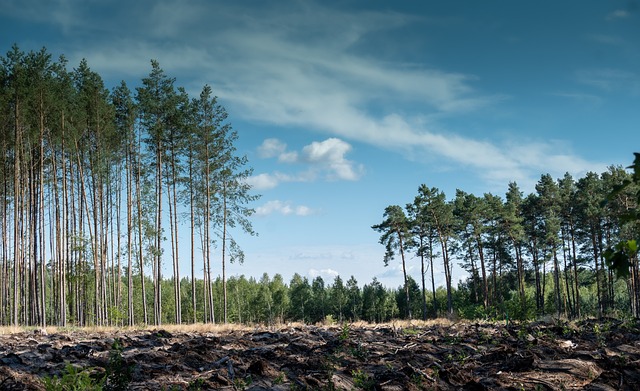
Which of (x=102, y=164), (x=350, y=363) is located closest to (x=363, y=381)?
(x=350, y=363)

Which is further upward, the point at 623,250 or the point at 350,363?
the point at 623,250

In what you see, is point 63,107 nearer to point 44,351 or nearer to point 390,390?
point 44,351

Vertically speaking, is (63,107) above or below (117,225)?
above

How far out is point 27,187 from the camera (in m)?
30.0

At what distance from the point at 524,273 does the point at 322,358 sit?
5183 centimetres

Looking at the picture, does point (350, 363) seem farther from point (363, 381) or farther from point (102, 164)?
point (102, 164)

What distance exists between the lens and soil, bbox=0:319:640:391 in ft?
22.3

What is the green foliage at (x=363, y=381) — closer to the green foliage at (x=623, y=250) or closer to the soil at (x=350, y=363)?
the soil at (x=350, y=363)

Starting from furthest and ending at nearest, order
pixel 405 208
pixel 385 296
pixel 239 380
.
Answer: pixel 385 296 < pixel 405 208 < pixel 239 380

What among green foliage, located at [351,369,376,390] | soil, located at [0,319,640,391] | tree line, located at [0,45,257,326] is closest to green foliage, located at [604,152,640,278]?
soil, located at [0,319,640,391]

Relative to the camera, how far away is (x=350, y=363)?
27.9 ft

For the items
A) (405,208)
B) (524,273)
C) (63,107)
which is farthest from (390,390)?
(524,273)

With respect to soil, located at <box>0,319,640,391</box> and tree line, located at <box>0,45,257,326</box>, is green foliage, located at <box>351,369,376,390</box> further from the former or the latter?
tree line, located at <box>0,45,257,326</box>

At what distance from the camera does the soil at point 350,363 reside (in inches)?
267
